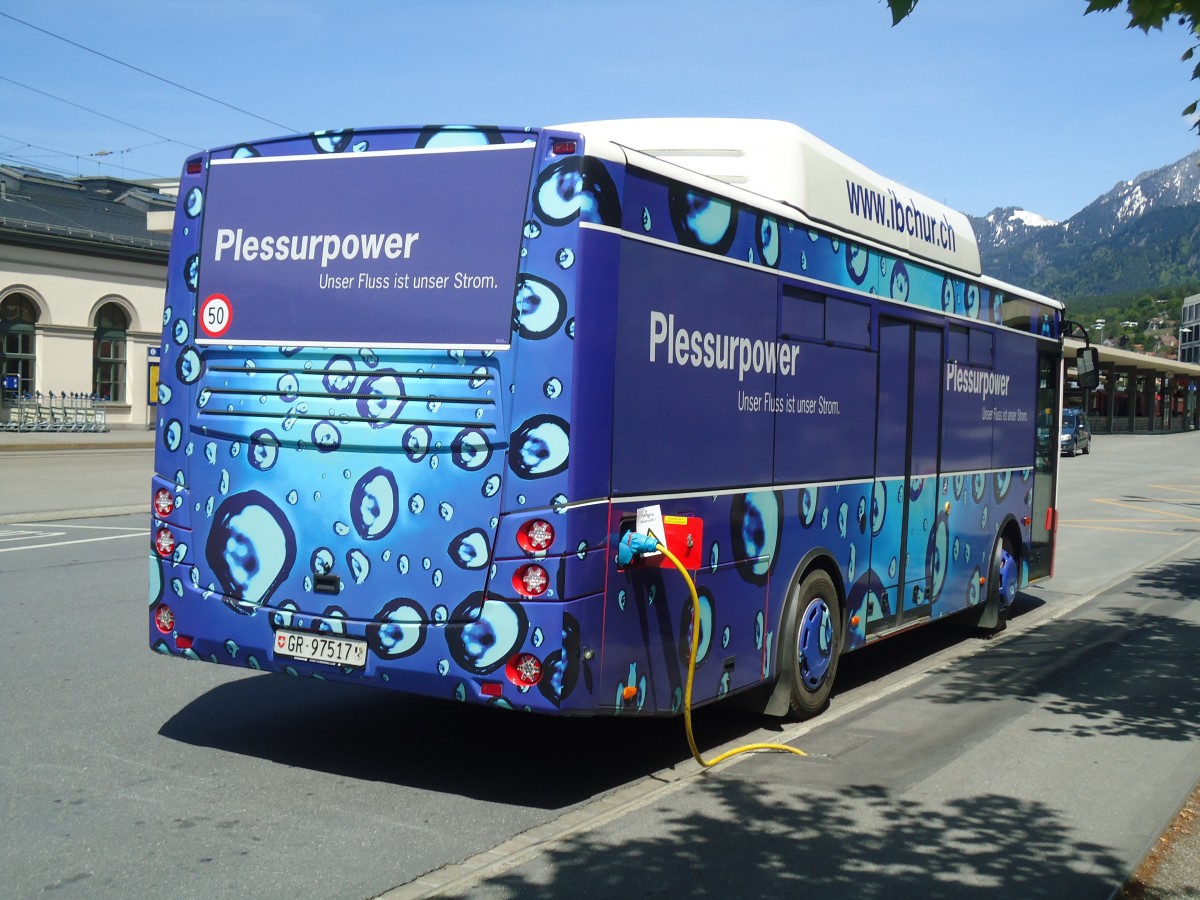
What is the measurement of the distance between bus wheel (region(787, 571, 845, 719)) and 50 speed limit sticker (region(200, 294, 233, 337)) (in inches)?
133

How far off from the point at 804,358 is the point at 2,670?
518 cm

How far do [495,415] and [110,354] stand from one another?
44.8m

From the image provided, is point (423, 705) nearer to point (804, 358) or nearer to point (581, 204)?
point (804, 358)

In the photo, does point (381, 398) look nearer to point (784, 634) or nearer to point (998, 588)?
point (784, 634)

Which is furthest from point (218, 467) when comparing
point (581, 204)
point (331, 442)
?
point (581, 204)

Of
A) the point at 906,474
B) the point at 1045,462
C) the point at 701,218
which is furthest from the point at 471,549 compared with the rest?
the point at 1045,462

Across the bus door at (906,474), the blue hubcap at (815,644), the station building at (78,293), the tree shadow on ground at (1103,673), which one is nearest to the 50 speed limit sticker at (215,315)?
the blue hubcap at (815,644)

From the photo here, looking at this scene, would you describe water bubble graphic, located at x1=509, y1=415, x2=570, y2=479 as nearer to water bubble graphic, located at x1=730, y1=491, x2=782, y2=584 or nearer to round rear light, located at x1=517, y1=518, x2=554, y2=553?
round rear light, located at x1=517, y1=518, x2=554, y2=553

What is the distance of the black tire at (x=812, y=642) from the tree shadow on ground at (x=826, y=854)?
47.5 inches

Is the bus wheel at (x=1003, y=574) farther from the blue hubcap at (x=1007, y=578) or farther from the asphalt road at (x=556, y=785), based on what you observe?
the asphalt road at (x=556, y=785)

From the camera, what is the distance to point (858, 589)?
820cm

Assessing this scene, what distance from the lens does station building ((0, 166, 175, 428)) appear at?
43.3 metres

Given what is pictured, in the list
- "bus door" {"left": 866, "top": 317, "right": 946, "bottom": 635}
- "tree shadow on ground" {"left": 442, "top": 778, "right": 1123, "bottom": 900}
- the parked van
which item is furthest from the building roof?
"tree shadow on ground" {"left": 442, "top": 778, "right": 1123, "bottom": 900}

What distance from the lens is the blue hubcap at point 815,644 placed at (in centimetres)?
748
